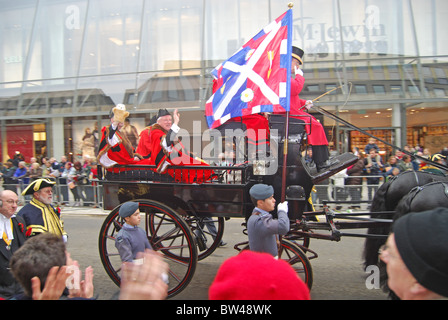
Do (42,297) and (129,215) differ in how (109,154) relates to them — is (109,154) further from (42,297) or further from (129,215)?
(42,297)

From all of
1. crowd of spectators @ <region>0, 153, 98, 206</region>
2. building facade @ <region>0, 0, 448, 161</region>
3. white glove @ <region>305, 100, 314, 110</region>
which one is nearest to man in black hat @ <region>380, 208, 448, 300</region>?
white glove @ <region>305, 100, 314, 110</region>

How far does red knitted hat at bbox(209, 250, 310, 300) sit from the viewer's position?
116cm

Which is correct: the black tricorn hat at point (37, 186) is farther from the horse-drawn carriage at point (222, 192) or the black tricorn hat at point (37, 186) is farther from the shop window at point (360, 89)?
the shop window at point (360, 89)

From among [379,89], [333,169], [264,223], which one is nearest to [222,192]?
[264,223]

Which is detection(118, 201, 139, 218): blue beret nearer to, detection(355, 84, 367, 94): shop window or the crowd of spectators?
the crowd of spectators

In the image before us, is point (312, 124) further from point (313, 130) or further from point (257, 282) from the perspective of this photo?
point (257, 282)

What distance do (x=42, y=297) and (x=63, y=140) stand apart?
1555cm

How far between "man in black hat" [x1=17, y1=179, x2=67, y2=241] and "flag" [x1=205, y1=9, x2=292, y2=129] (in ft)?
6.40

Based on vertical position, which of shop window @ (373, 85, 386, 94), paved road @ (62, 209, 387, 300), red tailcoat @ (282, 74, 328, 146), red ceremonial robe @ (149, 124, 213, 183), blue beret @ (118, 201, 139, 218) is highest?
shop window @ (373, 85, 386, 94)

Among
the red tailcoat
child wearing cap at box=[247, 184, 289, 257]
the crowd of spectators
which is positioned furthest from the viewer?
the crowd of spectators

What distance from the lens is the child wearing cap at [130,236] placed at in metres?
3.46

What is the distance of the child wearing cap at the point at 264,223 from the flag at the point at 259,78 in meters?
1.04

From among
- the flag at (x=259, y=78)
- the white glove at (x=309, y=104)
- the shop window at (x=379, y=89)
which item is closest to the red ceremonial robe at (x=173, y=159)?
the flag at (x=259, y=78)

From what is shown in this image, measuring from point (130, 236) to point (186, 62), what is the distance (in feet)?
38.7
